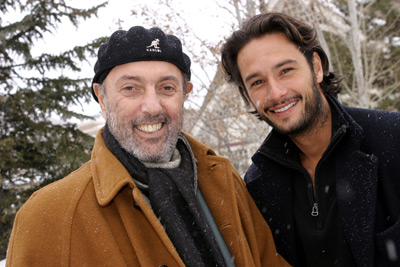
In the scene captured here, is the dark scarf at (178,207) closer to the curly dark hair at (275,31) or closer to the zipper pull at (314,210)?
the zipper pull at (314,210)

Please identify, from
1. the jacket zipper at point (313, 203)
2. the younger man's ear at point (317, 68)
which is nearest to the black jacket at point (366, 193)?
the jacket zipper at point (313, 203)

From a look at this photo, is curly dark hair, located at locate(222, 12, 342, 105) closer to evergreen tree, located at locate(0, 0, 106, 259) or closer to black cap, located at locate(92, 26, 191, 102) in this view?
black cap, located at locate(92, 26, 191, 102)

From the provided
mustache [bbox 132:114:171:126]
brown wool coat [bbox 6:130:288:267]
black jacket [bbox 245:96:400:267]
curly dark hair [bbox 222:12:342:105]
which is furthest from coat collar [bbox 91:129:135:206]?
curly dark hair [bbox 222:12:342:105]

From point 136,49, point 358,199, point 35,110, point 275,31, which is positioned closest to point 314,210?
point 358,199

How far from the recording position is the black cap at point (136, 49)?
2178 millimetres

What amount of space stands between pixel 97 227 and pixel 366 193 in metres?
1.71

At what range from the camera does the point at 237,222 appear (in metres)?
2.22

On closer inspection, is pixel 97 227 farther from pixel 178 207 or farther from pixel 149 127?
pixel 149 127

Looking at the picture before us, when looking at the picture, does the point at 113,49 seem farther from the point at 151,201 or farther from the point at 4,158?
the point at 4,158

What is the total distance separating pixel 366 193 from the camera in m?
2.25

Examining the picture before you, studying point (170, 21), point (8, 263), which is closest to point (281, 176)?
Answer: point (8, 263)

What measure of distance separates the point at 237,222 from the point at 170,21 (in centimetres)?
908

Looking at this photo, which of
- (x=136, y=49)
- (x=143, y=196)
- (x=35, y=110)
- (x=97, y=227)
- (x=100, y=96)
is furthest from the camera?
(x=35, y=110)

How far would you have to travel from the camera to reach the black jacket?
2172mm
